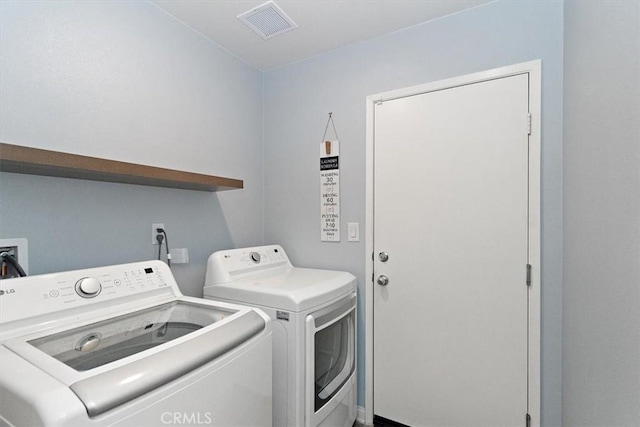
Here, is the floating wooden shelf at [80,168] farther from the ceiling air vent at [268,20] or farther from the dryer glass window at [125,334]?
the ceiling air vent at [268,20]

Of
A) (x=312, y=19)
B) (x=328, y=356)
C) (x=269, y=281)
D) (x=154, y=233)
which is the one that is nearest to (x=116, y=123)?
(x=154, y=233)

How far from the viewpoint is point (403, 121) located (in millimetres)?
1895

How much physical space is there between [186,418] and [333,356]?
41.8 inches

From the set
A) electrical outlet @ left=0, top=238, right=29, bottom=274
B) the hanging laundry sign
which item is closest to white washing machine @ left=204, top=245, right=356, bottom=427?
the hanging laundry sign

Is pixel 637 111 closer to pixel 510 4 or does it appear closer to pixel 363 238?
pixel 510 4

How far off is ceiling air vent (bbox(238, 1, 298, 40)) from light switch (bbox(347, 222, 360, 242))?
129 centimetres

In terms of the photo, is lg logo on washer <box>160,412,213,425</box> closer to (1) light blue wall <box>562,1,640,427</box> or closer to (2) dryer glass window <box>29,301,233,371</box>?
(2) dryer glass window <box>29,301,233,371</box>

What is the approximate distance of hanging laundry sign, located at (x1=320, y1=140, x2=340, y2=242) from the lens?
212 cm

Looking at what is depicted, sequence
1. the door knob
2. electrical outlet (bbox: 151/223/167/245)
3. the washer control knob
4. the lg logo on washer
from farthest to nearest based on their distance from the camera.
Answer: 1. the door knob
2. electrical outlet (bbox: 151/223/167/245)
3. the washer control knob
4. the lg logo on washer

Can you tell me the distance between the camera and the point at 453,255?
1.75 metres

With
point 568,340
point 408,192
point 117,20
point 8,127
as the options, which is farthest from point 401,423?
point 117,20

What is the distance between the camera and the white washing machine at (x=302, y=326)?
55.5 inches

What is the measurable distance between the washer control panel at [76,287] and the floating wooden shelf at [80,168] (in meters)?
0.39

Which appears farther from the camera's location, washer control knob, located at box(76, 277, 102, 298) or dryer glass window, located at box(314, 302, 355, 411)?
dryer glass window, located at box(314, 302, 355, 411)
